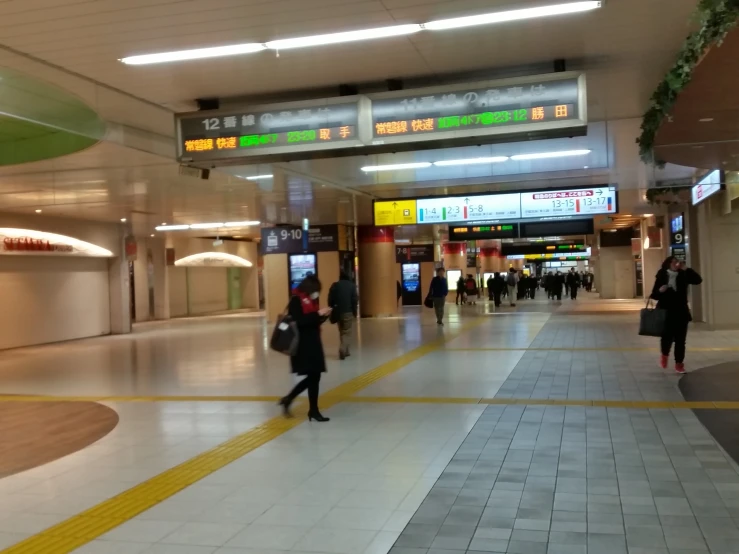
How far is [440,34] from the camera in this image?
5969 mm

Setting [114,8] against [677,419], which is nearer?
[114,8]

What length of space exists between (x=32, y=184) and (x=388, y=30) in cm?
918

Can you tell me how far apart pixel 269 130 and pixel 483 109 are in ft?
6.77

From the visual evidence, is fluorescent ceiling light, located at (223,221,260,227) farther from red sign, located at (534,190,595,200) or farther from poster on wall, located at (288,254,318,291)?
red sign, located at (534,190,595,200)

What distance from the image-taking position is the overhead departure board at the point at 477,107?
19.3 ft

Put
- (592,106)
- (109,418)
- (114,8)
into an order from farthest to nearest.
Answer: (592,106) → (109,418) → (114,8)

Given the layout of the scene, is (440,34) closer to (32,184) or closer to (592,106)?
(592,106)

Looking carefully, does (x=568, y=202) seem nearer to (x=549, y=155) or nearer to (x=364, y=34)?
(x=549, y=155)

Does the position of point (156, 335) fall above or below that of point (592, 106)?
below

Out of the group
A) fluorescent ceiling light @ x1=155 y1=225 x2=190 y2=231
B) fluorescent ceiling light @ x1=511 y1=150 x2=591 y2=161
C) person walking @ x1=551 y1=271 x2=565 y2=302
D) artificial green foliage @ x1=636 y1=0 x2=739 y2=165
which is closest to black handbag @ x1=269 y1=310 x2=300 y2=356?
artificial green foliage @ x1=636 y1=0 x2=739 y2=165

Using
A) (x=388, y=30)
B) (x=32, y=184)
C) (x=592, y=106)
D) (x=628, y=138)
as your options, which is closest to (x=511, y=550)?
(x=388, y=30)

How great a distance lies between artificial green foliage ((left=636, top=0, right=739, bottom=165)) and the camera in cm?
433

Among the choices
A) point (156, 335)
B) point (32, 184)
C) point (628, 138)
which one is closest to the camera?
point (628, 138)

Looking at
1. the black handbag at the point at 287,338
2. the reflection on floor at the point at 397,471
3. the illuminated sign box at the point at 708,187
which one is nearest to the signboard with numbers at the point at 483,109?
the black handbag at the point at 287,338
